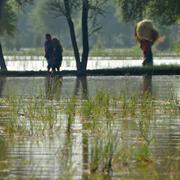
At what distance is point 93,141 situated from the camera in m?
14.3

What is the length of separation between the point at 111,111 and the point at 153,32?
29563 mm

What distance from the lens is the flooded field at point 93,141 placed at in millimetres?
11594

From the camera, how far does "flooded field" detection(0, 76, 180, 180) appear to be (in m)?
11.6

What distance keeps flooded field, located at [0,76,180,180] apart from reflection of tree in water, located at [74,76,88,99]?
3091mm

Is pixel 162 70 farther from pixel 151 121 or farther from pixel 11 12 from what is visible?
pixel 151 121

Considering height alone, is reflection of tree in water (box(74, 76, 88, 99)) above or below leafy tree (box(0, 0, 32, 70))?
below

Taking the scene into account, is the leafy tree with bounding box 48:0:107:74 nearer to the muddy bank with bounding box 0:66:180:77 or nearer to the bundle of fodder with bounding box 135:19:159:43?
the muddy bank with bounding box 0:66:180:77

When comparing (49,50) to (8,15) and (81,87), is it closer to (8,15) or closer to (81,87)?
(8,15)

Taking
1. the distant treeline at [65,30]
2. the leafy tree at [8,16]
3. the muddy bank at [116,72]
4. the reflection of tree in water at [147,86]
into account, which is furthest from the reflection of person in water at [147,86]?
the distant treeline at [65,30]

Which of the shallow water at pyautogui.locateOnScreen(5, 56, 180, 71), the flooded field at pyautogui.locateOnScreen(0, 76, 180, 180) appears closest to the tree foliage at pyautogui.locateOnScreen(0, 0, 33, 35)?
the shallow water at pyautogui.locateOnScreen(5, 56, 180, 71)

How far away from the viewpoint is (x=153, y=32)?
161 feet

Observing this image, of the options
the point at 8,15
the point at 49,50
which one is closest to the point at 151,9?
the point at 49,50

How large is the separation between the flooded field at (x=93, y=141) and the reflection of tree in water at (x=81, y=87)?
3.09 m

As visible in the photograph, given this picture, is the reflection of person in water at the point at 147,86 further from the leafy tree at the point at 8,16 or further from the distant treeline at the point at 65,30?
the distant treeline at the point at 65,30
